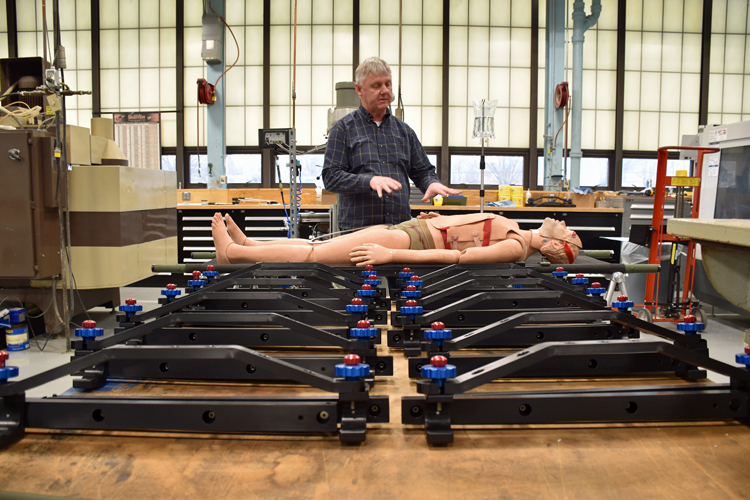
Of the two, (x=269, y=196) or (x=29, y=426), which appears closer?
(x=29, y=426)

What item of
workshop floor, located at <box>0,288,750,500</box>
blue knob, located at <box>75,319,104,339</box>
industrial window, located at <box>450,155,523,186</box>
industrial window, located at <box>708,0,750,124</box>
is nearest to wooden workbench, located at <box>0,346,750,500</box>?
workshop floor, located at <box>0,288,750,500</box>

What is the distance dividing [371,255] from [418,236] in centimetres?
28

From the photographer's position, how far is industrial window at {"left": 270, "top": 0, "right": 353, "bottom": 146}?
7410mm

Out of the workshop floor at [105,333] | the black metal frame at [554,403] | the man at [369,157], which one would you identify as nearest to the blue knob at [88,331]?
the black metal frame at [554,403]

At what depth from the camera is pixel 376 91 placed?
2154mm

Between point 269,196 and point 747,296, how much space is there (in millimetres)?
5526

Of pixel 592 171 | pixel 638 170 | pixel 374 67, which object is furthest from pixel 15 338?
pixel 638 170

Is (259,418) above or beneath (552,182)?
beneath

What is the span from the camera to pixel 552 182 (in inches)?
251

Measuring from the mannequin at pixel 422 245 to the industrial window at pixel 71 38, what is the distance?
7.09m

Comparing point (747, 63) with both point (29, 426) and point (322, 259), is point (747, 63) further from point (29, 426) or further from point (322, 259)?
point (29, 426)

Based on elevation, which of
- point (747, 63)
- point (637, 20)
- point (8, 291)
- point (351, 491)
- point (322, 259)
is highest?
Result: point (637, 20)

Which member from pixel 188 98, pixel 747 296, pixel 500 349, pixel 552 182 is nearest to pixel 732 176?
pixel 552 182

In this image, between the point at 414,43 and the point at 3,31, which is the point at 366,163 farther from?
the point at 3,31
